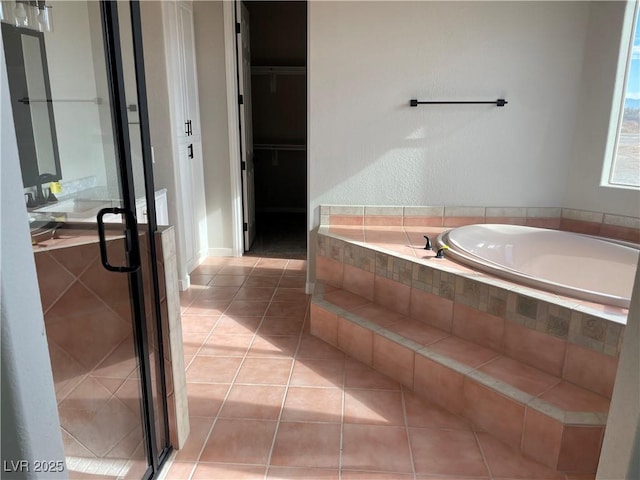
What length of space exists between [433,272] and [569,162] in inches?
61.5

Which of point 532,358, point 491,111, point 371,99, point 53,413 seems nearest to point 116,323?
point 53,413

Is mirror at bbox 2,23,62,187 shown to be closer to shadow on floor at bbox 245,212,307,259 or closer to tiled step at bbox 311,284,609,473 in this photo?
tiled step at bbox 311,284,609,473

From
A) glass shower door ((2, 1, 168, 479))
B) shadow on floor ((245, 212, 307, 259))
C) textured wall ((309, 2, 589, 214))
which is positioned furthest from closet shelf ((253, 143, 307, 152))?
glass shower door ((2, 1, 168, 479))

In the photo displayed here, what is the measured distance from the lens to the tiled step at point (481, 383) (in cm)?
182

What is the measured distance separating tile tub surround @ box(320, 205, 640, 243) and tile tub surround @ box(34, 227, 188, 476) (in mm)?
1914

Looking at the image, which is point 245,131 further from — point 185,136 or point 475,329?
point 475,329

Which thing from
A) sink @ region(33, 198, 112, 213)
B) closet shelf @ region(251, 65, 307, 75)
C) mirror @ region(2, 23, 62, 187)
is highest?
A: closet shelf @ region(251, 65, 307, 75)

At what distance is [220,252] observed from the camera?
458 centimetres

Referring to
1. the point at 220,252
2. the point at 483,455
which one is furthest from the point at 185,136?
the point at 483,455

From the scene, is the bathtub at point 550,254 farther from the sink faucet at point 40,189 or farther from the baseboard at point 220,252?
the baseboard at point 220,252

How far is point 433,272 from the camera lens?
2576mm

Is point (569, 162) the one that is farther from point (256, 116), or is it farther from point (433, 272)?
point (256, 116)

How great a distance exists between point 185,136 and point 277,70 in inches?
100

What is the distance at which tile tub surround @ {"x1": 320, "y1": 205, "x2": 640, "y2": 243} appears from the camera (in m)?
3.39
